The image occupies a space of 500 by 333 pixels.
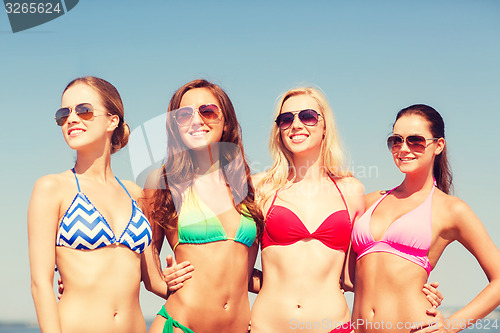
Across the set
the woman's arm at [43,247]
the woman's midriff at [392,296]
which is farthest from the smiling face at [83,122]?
the woman's midriff at [392,296]

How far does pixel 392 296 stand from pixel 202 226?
259cm

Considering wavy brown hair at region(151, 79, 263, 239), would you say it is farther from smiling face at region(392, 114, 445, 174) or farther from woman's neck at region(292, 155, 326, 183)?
smiling face at region(392, 114, 445, 174)

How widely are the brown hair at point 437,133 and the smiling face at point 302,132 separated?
1149 mm

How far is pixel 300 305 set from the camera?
7.02 m

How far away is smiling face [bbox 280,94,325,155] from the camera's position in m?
7.81

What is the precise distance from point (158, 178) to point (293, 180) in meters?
1.95

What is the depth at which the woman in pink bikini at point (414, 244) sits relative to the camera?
23.0 feet

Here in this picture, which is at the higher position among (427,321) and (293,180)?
(293,180)

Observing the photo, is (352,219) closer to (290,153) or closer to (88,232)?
(290,153)

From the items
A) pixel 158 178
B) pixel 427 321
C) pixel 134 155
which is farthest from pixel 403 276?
pixel 134 155

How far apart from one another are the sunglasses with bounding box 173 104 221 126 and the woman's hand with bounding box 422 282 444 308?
3.52 metres

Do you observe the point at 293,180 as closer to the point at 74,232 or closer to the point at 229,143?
the point at 229,143

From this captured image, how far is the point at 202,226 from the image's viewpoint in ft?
22.9

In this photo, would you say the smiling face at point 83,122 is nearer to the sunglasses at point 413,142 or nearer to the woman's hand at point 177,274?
the woman's hand at point 177,274
